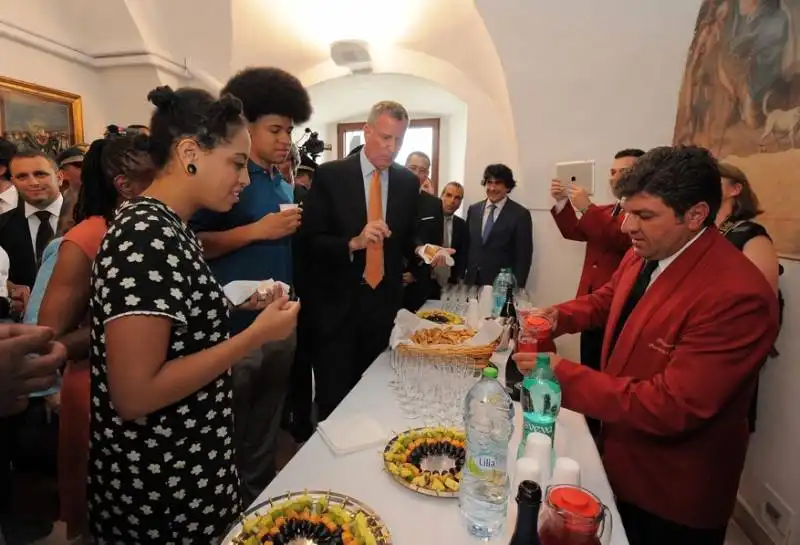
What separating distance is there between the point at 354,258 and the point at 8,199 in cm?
251

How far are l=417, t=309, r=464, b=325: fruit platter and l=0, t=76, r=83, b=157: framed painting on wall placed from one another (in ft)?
9.73

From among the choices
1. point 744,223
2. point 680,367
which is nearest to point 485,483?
point 680,367

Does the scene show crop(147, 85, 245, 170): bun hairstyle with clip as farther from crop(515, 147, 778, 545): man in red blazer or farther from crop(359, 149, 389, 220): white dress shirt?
crop(359, 149, 389, 220): white dress shirt

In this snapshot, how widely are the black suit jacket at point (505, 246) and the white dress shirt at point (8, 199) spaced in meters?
3.48

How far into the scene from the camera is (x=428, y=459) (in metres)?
1.28

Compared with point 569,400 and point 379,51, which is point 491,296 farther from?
point 379,51

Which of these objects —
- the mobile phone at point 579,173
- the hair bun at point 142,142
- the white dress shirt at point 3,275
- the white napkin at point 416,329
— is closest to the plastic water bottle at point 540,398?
the white napkin at point 416,329

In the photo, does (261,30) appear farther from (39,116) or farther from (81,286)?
(81,286)

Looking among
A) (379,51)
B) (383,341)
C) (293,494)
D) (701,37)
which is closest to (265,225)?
(383,341)

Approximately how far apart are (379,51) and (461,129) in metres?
2.51

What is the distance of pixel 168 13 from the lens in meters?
4.34

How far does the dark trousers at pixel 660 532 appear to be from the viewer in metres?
1.39

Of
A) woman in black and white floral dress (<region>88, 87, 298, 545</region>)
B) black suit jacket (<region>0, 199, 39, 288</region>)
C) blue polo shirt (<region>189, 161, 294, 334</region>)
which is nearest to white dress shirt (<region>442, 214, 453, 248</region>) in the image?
blue polo shirt (<region>189, 161, 294, 334</region>)

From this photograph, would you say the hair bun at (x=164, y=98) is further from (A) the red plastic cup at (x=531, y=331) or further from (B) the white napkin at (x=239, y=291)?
(A) the red plastic cup at (x=531, y=331)
